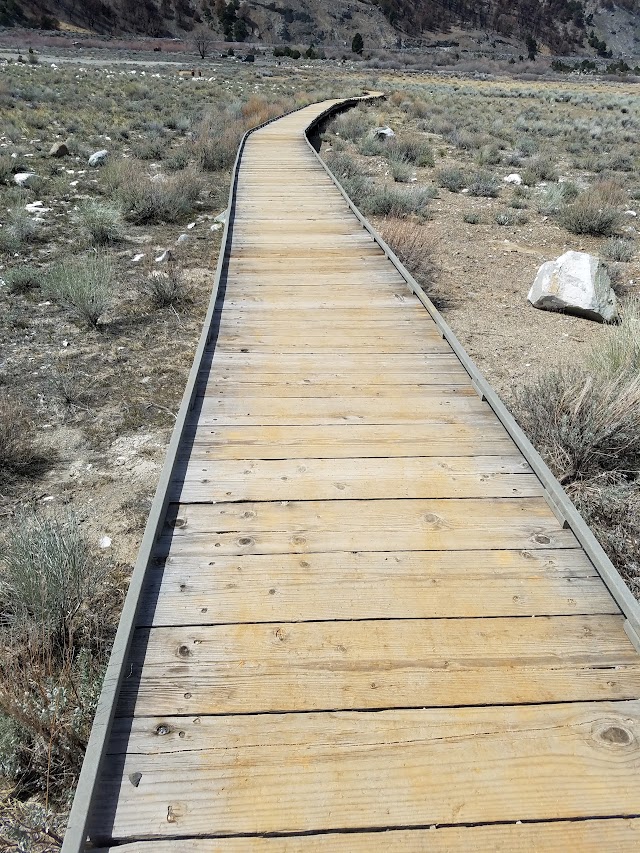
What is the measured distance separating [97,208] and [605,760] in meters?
8.71

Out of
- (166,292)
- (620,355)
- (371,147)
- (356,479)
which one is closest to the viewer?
(356,479)

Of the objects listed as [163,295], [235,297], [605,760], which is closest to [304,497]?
[605,760]

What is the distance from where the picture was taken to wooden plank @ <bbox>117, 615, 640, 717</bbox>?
6.32 ft

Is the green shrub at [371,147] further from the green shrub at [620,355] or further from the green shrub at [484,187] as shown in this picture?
the green shrub at [620,355]

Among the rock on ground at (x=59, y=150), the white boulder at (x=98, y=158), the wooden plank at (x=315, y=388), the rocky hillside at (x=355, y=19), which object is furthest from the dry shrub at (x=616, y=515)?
the rocky hillside at (x=355, y=19)

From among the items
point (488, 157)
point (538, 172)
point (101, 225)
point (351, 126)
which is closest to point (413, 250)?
point (101, 225)

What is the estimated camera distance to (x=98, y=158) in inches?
502

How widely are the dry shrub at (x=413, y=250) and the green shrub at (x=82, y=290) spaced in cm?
350

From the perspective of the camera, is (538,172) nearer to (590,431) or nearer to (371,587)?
(590,431)

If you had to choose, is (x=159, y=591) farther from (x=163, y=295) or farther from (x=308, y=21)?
(x=308, y=21)

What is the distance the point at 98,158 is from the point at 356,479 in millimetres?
12272

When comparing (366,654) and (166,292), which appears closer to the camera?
(366,654)

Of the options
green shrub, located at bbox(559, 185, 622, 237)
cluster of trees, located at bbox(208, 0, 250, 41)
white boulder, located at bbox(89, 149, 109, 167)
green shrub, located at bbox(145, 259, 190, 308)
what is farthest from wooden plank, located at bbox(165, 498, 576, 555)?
cluster of trees, located at bbox(208, 0, 250, 41)

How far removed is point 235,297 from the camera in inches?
209
